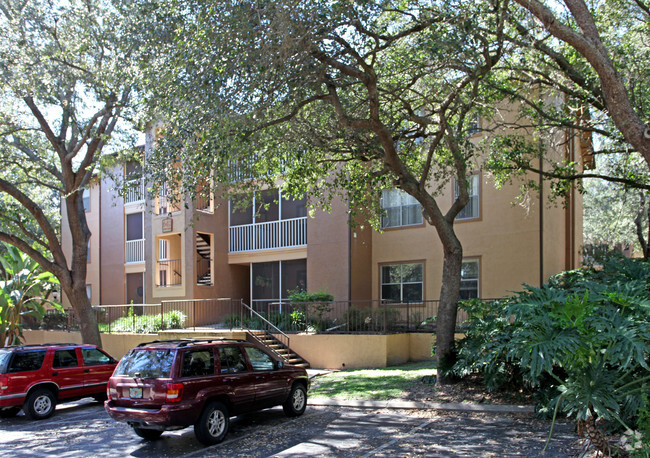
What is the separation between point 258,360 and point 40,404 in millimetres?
5300

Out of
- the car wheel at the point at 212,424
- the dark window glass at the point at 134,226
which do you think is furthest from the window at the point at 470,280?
the dark window glass at the point at 134,226

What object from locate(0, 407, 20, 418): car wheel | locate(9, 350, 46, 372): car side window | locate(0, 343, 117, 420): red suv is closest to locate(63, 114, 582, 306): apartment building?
locate(0, 343, 117, 420): red suv

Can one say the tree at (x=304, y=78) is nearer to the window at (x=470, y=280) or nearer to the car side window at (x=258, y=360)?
the car side window at (x=258, y=360)

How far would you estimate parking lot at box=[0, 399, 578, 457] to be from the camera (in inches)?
333

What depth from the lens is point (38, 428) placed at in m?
11.3

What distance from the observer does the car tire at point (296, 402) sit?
11.0m

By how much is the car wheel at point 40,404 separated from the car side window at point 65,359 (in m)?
0.63

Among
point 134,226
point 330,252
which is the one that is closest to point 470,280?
point 330,252

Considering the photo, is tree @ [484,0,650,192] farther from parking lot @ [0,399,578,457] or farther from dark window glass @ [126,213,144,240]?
dark window glass @ [126,213,144,240]

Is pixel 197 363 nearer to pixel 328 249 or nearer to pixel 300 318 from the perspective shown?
pixel 300 318

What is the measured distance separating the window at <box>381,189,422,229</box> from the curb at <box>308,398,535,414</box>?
9.36 metres

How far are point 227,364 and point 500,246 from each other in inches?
447

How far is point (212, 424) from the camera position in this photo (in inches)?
359

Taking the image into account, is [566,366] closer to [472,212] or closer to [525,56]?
[525,56]
